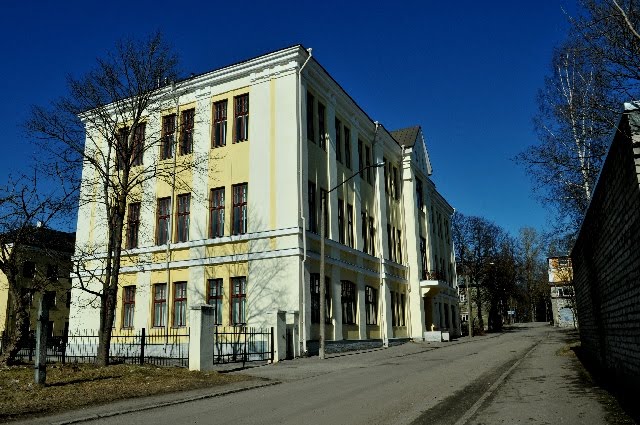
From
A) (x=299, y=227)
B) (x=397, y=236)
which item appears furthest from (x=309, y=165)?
(x=397, y=236)

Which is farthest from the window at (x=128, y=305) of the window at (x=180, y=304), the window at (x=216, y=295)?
the window at (x=216, y=295)

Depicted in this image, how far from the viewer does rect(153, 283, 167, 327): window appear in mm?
24453

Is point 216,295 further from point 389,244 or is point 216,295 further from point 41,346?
point 389,244

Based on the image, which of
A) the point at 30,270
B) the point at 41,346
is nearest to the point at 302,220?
the point at 30,270

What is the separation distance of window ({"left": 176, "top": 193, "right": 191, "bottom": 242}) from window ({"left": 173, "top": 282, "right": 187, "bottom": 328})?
90.5 inches

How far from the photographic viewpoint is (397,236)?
36.4 metres

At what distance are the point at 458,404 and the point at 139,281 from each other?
774 inches

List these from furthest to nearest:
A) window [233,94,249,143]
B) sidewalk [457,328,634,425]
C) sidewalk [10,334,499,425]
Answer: window [233,94,249,143]
sidewalk [10,334,499,425]
sidewalk [457,328,634,425]

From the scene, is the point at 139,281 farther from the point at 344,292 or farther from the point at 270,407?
the point at 270,407

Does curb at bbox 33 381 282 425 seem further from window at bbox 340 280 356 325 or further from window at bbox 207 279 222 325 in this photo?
window at bbox 340 280 356 325

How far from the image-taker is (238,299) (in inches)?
899

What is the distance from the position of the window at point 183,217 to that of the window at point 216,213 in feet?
4.98

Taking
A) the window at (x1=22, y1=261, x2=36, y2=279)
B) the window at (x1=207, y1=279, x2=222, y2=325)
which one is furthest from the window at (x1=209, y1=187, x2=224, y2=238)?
the window at (x1=22, y1=261, x2=36, y2=279)

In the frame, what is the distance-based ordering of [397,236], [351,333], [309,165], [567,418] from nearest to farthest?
1. [567,418]
2. [309,165]
3. [351,333]
4. [397,236]
